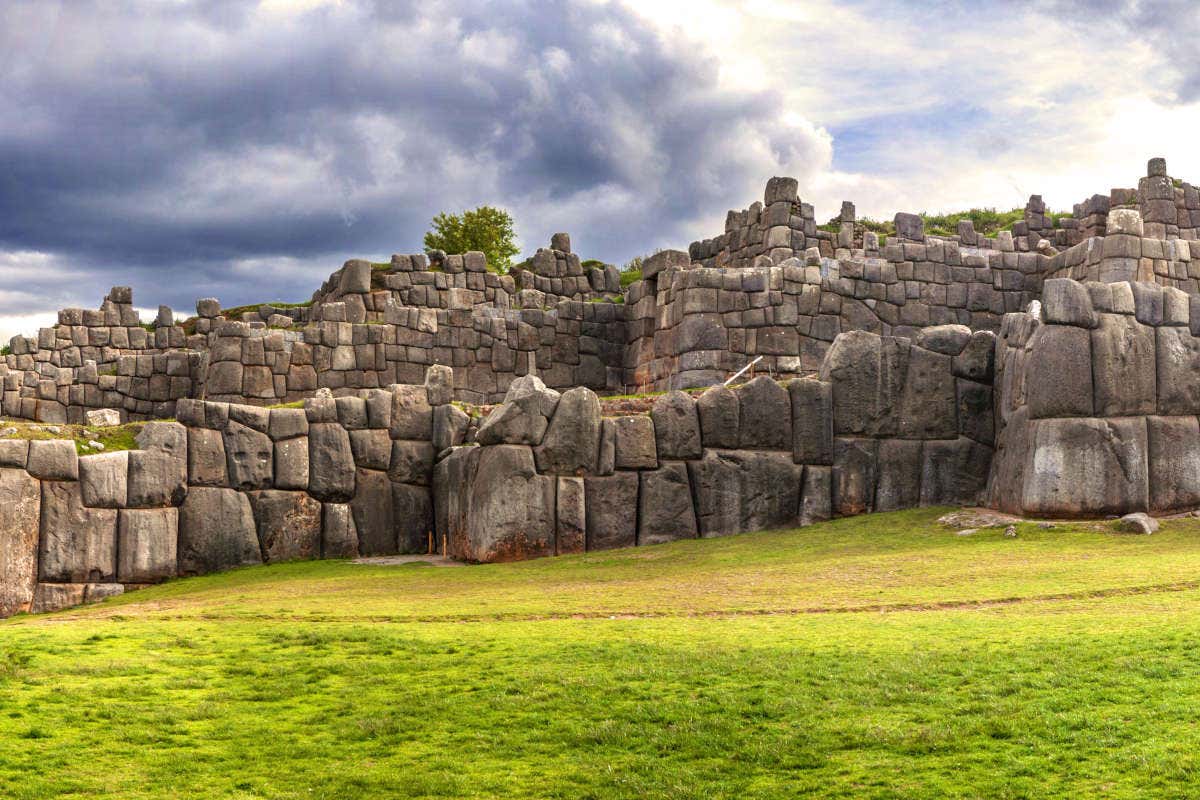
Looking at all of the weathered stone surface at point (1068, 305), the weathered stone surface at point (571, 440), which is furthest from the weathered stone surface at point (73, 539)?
the weathered stone surface at point (1068, 305)

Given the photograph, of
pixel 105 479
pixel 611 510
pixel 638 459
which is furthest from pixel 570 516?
pixel 105 479

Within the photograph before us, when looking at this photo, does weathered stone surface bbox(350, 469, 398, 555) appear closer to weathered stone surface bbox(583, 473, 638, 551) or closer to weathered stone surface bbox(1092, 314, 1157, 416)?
weathered stone surface bbox(583, 473, 638, 551)

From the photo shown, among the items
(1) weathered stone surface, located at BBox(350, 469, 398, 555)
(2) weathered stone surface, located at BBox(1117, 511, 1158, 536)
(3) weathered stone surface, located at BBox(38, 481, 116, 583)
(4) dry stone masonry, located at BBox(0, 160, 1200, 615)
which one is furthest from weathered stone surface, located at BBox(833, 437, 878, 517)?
(3) weathered stone surface, located at BBox(38, 481, 116, 583)

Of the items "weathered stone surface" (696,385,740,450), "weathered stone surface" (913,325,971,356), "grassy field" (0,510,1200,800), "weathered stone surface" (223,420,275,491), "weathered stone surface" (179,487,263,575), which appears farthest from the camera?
"weathered stone surface" (913,325,971,356)

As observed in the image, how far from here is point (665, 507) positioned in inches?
891

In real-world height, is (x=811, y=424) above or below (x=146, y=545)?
above

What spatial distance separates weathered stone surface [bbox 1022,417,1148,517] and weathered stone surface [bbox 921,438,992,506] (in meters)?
2.45

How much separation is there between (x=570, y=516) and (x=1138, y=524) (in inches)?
347

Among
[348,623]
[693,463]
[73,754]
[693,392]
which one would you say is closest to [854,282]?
[693,392]

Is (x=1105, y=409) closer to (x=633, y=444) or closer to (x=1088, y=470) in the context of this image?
(x=1088, y=470)

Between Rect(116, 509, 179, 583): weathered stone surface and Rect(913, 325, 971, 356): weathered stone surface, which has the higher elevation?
Rect(913, 325, 971, 356): weathered stone surface

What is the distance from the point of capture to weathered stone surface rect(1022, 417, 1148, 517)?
20969mm

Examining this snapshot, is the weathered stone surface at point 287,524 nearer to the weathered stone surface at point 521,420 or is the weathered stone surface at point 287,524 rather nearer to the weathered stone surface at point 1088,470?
the weathered stone surface at point 521,420

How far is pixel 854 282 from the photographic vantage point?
1278 inches
